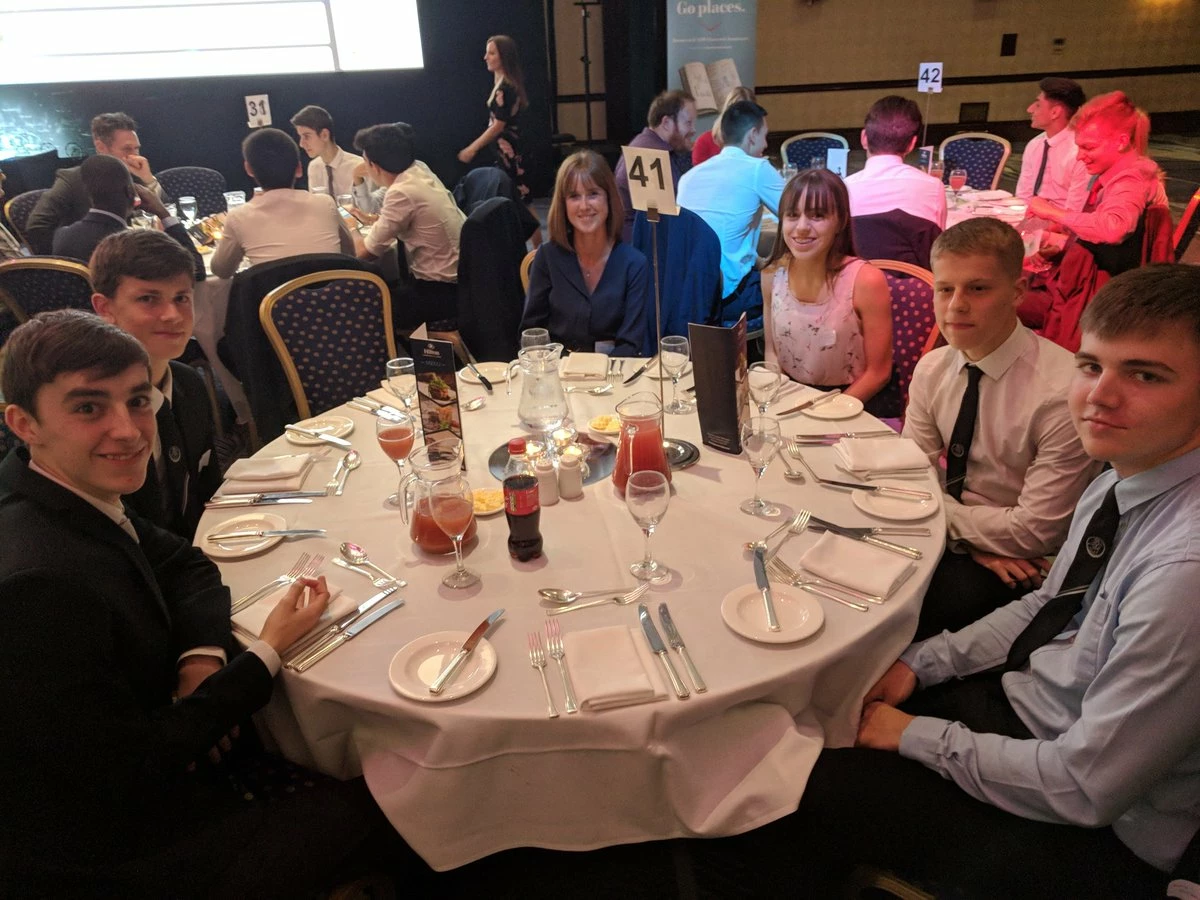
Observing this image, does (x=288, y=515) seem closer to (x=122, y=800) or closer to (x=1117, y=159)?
(x=122, y=800)

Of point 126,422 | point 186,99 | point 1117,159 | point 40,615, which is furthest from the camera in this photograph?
point 186,99

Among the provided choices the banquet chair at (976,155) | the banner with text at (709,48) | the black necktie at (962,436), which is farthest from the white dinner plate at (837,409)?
the banner with text at (709,48)

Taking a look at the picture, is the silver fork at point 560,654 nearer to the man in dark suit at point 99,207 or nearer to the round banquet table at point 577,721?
the round banquet table at point 577,721

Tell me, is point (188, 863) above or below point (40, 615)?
below

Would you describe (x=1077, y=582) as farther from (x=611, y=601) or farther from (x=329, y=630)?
(x=329, y=630)

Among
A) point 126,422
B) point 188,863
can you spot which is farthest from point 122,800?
point 126,422

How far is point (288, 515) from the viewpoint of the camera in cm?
180

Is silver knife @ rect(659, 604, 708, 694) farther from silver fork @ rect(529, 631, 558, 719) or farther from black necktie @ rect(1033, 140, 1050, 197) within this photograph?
black necktie @ rect(1033, 140, 1050, 197)

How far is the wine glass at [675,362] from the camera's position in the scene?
2.26 m

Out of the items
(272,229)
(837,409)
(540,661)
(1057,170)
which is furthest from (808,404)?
(1057,170)

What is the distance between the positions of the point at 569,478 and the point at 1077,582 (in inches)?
39.7

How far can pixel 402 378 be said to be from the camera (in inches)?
87.5

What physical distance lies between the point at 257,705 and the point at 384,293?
1.94 meters

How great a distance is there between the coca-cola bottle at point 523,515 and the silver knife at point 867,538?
1.92ft
